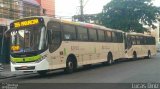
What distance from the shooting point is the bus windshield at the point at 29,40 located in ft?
57.8

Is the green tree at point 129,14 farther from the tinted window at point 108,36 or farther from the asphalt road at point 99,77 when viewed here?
the asphalt road at point 99,77

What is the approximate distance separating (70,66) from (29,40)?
134 inches

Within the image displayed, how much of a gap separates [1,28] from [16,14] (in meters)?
2.69

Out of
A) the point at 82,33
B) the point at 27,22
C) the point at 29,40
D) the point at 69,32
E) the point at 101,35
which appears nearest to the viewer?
the point at 29,40

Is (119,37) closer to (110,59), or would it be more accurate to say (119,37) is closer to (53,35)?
(110,59)

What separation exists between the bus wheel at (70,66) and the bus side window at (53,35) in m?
1.54

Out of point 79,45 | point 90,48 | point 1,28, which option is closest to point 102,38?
point 90,48

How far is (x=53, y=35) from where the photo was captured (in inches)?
732

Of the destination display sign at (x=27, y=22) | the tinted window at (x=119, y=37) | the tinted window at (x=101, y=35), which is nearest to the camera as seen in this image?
the destination display sign at (x=27, y=22)

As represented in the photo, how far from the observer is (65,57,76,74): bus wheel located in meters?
19.8

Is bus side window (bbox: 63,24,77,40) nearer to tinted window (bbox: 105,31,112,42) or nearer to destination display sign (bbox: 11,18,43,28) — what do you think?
destination display sign (bbox: 11,18,43,28)

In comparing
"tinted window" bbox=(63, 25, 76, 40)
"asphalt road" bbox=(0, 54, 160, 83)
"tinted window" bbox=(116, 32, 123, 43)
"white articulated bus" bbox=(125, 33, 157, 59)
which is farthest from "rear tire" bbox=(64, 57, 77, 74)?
"white articulated bus" bbox=(125, 33, 157, 59)

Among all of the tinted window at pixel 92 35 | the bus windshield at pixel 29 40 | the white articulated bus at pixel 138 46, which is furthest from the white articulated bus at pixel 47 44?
the white articulated bus at pixel 138 46

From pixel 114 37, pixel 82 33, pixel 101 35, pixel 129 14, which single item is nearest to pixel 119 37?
pixel 114 37
